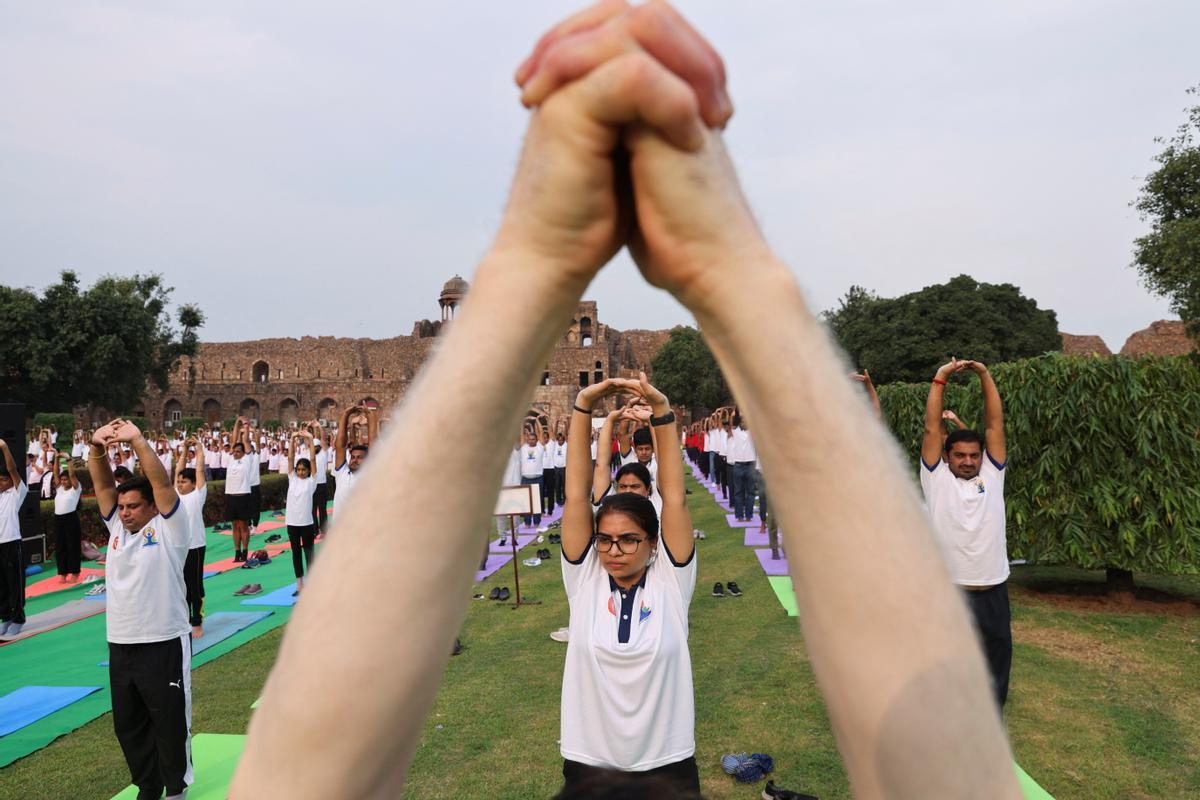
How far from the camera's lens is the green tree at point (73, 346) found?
97.5ft

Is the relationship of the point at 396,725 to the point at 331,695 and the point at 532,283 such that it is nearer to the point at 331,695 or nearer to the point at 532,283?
the point at 331,695

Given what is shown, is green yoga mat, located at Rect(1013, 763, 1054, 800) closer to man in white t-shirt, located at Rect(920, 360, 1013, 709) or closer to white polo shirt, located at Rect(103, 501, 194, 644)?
man in white t-shirt, located at Rect(920, 360, 1013, 709)

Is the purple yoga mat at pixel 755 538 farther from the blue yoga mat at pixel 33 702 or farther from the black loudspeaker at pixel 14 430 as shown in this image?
the black loudspeaker at pixel 14 430

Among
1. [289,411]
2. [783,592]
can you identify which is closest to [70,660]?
[783,592]

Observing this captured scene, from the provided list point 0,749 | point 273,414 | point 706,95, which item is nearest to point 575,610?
point 706,95

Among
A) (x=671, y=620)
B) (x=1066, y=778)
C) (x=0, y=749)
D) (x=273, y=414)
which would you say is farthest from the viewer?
(x=273, y=414)

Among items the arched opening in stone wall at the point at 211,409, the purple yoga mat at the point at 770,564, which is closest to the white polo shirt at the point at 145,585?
the purple yoga mat at the point at 770,564

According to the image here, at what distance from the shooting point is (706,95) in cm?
63

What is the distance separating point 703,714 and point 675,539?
9.77ft

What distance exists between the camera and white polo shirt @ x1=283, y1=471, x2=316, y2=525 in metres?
8.67

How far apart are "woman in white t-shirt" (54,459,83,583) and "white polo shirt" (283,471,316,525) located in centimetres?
348

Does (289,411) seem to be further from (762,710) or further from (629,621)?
(629,621)

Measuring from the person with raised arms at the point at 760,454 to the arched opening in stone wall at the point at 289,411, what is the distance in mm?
52733

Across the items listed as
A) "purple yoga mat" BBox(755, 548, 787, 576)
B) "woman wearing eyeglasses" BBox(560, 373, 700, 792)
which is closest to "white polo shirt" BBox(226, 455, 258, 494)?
"purple yoga mat" BBox(755, 548, 787, 576)
